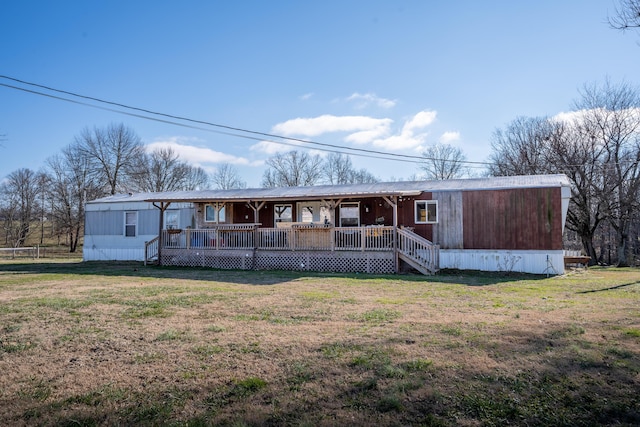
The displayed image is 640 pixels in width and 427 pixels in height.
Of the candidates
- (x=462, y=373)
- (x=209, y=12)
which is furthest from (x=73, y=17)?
(x=462, y=373)

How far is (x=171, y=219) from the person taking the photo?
21953mm

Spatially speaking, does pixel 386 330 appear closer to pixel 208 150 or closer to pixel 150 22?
pixel 150 22

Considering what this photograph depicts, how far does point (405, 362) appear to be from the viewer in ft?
14.8

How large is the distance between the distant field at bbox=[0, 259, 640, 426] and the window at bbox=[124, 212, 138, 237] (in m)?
14.3

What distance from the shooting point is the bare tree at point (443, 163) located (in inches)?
1662

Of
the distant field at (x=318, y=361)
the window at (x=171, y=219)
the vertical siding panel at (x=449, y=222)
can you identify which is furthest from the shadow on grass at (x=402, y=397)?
the window at (x=171, y=219)

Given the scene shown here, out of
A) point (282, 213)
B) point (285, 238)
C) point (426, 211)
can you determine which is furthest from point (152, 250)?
point (426, 211)

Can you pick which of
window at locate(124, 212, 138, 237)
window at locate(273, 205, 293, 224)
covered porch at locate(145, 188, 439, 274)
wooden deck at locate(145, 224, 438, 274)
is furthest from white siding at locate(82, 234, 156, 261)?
window at locate(273, 205, 293, 224)

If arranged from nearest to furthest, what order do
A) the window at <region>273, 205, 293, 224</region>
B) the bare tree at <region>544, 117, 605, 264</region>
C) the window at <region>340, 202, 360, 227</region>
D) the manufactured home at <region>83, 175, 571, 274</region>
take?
1. the manufactured home at <region>83, 175, 571, 274</region>
2. the window at <region>340, 202, 360, 227</region>
3. the window at <region>273, 205, 293, 224</region>
4. the bare tree at <region>544, 117, 605, 264</region>

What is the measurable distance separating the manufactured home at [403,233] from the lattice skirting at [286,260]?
40 mm

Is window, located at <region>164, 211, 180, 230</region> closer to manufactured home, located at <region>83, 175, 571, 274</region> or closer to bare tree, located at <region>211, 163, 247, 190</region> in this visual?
manufactured home, located at <region>83, 175, 571, 274</region>

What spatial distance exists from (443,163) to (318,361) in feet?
134

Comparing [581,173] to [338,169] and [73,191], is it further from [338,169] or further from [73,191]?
[73,191]

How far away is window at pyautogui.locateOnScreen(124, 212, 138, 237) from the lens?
74.5 ft
